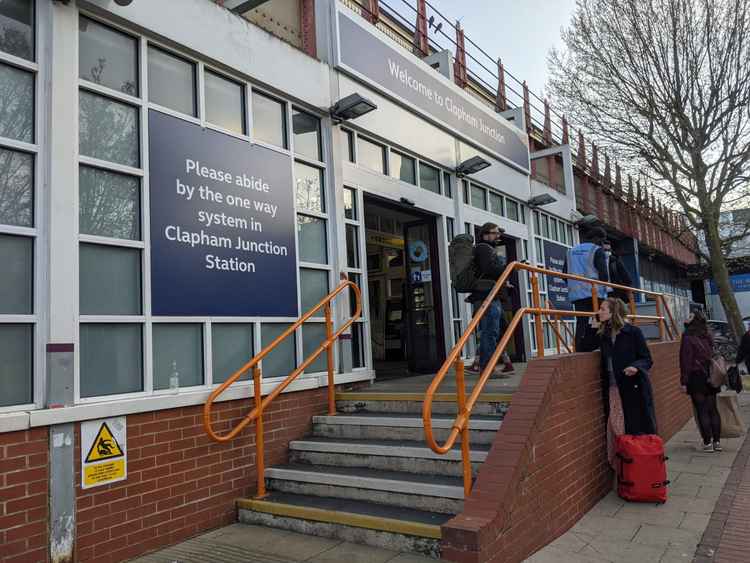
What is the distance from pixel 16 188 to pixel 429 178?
5895mm

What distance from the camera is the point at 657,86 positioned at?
14.1 m

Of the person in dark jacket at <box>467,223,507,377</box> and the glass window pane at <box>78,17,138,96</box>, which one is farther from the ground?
the glass window pane at <box>78,17,138,96</box>

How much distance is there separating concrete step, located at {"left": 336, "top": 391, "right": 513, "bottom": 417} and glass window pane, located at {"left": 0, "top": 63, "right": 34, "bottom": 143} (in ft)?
11.7

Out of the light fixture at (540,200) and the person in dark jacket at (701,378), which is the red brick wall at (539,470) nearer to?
the person in dark jacket at (701,378)

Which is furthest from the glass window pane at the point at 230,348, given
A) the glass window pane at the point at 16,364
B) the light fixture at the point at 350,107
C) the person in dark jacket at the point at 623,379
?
the person in dark jacket at the point at 623,379

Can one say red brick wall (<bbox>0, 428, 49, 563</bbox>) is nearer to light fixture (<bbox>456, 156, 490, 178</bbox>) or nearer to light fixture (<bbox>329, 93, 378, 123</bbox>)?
light fixture (<bbox>329, 93, 378, 123</bbox>)

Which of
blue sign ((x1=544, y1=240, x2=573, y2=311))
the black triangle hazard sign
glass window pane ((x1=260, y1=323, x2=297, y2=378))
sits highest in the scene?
blue sign ((x1=544, y1=240, x2=573, y2=311))

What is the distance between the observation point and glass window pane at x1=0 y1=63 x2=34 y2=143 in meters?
3.99

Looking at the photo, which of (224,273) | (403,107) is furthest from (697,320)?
(224,273)

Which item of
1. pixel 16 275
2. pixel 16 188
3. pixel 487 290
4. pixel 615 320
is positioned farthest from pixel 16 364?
pixel 615 320

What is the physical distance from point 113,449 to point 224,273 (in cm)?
173

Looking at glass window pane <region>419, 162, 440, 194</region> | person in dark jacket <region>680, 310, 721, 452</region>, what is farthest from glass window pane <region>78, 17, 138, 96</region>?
person in dark jacket <region>680, 310, 721, 452</region>

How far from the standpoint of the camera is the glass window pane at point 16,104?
399 cm

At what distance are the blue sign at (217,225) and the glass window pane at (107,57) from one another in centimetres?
33
